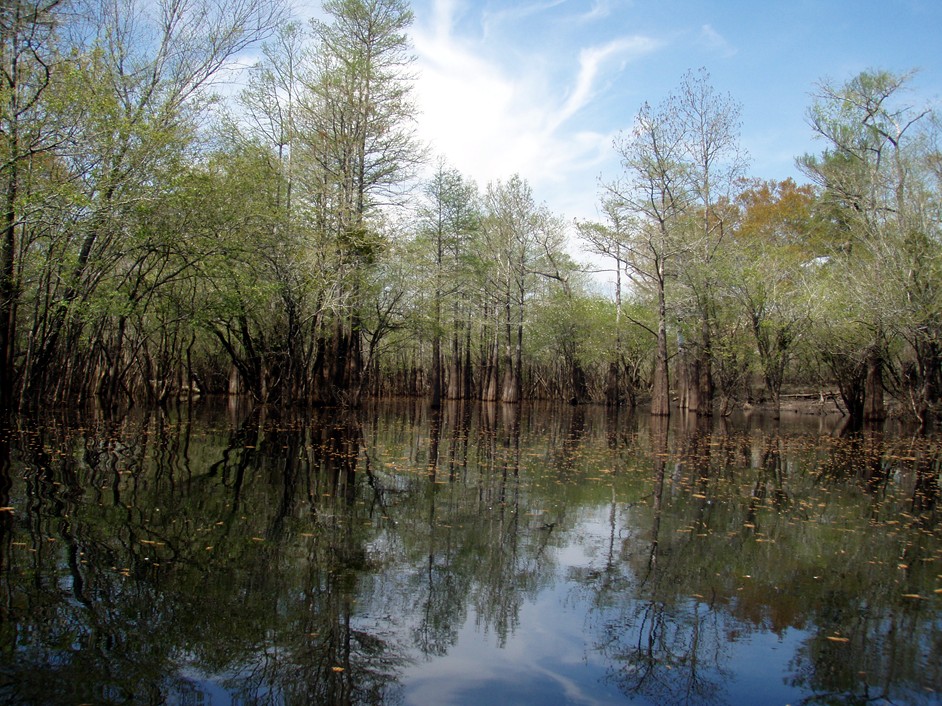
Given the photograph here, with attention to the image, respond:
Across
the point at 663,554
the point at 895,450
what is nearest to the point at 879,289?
the point at 895,450

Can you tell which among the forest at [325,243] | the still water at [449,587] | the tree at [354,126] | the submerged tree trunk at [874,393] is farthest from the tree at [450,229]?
the still water at [449,587]

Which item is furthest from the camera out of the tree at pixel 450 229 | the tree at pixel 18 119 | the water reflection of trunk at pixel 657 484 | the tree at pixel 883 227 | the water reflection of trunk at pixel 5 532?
the tree at pixel 450 229

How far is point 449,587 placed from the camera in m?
4.45

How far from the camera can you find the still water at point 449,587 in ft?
10.4

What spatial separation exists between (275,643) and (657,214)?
986 inches

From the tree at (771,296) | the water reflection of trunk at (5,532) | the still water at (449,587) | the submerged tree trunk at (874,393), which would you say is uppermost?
the tree at (771,296)

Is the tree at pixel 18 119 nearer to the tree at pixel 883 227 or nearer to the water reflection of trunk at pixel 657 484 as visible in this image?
the water reflection of trunk at pixel 657 484

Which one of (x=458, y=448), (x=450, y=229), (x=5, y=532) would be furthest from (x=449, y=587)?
(x=450, y=229)

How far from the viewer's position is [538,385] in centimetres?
5103

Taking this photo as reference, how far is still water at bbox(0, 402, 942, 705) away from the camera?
125 inches

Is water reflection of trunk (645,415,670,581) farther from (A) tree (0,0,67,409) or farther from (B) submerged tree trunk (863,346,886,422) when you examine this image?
(B) submerged tree trunk (863,346,886,422)

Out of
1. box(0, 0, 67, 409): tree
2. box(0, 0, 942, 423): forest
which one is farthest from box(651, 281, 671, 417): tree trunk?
box(0, 0, 67, 409): tree

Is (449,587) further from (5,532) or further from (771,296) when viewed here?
(771,296)

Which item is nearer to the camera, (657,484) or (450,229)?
(657,484)
